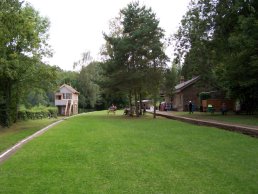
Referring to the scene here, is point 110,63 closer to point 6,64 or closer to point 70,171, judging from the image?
point 6,64

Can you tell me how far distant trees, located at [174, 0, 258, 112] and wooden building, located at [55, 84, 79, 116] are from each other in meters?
43.3

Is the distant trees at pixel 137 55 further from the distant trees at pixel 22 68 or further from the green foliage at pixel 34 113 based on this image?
the green foliage at pixel 34 113

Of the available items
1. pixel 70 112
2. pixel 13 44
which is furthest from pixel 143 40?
pixel 70 112

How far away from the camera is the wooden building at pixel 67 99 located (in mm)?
79125

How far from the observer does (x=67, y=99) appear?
81.8 m

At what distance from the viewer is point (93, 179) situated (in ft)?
27.1

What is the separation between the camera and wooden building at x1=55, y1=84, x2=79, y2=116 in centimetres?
7912

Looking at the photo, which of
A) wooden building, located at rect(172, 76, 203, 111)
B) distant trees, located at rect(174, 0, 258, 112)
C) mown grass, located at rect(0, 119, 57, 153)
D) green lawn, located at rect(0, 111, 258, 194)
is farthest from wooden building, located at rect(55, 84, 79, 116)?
green lawn, located at rect(0, 111, 258, 194)

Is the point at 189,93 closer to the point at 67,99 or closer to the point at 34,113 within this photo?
the point at 34,113

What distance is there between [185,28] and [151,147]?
2599 centimetres

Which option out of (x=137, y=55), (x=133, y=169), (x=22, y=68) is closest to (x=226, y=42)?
(x=137, y=55)

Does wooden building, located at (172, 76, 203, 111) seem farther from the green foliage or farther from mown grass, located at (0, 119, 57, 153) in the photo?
mown grass, located at (0, 119, 57, 153)

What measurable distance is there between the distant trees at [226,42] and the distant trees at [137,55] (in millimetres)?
2445

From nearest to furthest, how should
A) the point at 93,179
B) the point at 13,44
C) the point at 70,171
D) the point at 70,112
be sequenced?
the point at 93,179
the point at 70,171
the point at 13,44
the point at 70,112
